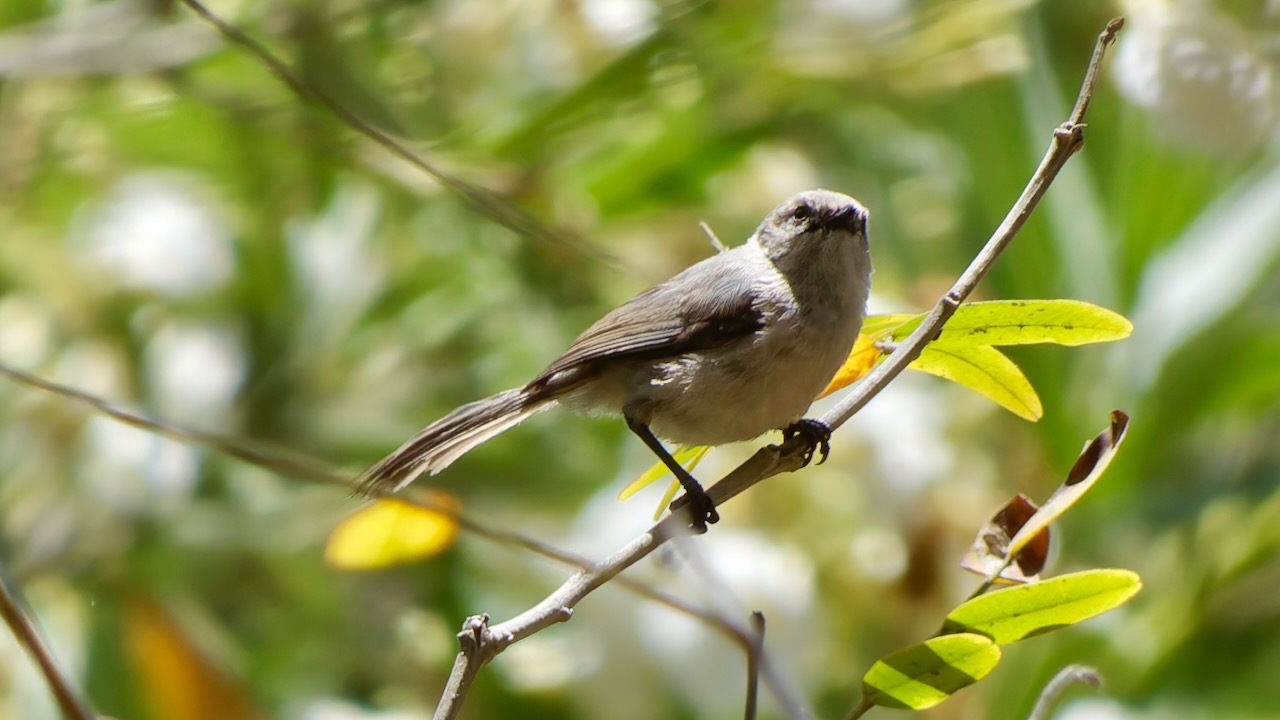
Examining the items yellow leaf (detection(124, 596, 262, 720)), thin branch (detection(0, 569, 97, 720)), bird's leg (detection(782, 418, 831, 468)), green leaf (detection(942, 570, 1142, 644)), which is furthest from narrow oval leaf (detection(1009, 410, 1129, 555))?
yellow leaf (detection(124, 596, 262, 720))

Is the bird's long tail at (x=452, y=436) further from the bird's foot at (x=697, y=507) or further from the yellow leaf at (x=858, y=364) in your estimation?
the yellow leaf at (x=858, y=364)

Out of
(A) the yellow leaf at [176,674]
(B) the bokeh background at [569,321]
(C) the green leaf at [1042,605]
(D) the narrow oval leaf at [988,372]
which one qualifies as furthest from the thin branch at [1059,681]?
(A) the yellow leaf at [176,674]

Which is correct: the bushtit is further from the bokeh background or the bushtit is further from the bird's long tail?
the bokeh background

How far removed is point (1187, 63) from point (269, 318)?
1.49 meters

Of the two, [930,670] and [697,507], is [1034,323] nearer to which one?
[930,670]

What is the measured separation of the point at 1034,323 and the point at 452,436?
631 millimetres

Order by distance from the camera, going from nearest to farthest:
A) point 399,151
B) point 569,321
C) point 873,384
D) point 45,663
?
point 45,663 → point 873,384 → point 399,151 → point 569,321

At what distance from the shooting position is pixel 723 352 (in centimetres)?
141

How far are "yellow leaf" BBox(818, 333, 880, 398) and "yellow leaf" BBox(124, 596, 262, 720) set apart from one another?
0.95 meters

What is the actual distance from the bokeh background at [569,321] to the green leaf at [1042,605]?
0.91m

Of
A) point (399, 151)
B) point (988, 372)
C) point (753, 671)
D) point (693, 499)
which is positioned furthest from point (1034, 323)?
point (399, 151)

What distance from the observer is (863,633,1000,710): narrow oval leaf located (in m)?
0.85

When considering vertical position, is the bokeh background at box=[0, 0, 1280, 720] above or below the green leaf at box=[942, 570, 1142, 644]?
below

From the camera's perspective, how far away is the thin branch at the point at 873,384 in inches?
31.0
